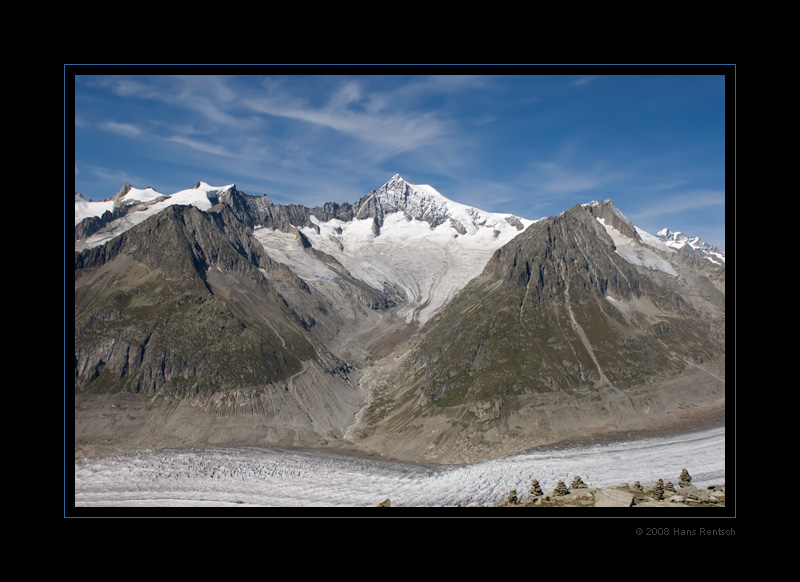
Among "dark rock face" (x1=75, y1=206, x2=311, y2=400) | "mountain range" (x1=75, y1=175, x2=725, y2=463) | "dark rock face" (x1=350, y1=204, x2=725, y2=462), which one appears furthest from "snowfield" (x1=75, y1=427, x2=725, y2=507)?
"dark rock face" (x1=75, y1=206, x2=311, y2=400)

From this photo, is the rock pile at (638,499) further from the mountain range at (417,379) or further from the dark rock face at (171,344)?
the dark rock face at (171,344)

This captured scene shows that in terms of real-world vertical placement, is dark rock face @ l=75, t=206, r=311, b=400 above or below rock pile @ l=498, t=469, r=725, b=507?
above

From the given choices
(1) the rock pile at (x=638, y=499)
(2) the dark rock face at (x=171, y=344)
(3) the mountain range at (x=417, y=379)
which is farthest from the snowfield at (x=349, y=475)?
(2) the dark rock face at (x=171, y=344)

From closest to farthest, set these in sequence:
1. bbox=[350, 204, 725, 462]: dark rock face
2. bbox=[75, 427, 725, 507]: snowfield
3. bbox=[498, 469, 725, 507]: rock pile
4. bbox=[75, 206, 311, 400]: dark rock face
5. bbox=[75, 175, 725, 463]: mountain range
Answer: bbox=[498, 469, 725, 507]: rock pile
bbox=[75, 427, 725, 507]: snowfield
bbox=[350, 204, 725, 462]: dark rock face
bbox=[75, 175, 725, 463]: mountain range
bbox=[75, 206, 311, 400]: dark rock face

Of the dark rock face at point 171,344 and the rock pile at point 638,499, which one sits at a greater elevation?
the dark rock face at point 171,344

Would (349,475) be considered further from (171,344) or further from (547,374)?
(171,344)

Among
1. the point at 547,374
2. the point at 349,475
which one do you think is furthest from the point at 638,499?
the point at 547,374

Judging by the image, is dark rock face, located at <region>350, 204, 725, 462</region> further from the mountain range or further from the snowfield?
the snowfield
